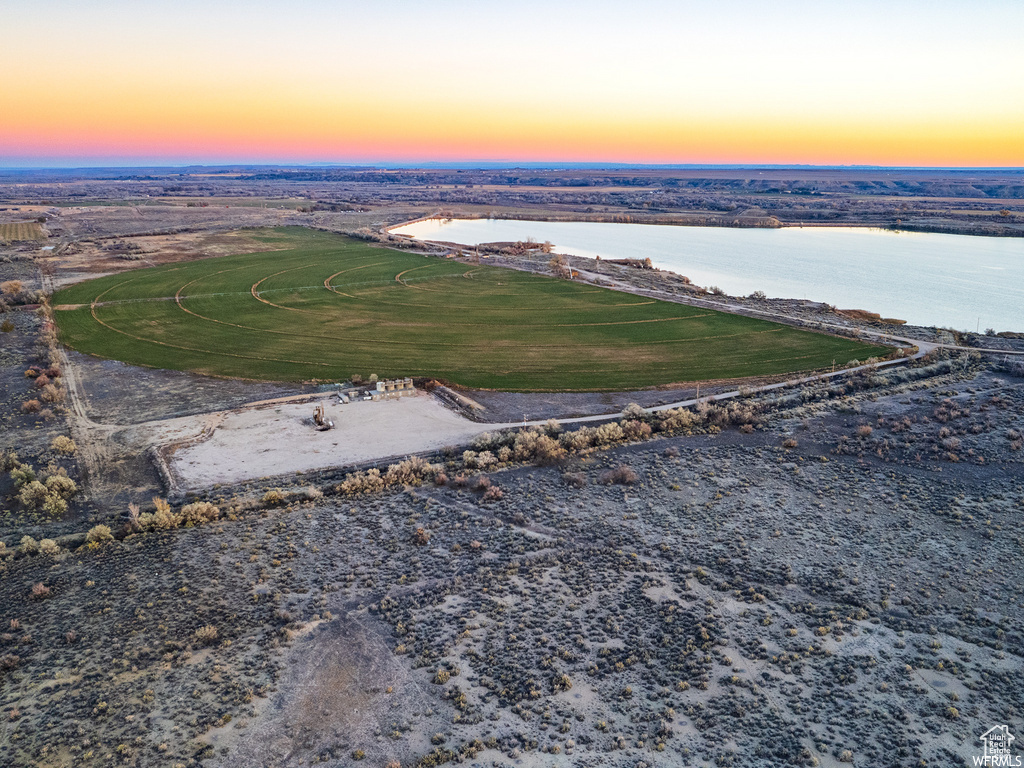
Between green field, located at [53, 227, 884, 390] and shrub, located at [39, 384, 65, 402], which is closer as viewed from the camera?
shrub, located at [39, 384, 65, 402]

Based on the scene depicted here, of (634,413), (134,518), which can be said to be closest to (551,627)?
(134,518)

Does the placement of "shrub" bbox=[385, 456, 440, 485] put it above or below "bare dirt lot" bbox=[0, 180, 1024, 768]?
above

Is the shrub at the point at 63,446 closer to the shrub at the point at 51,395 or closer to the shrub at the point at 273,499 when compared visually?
the shrub at the point at 51,395

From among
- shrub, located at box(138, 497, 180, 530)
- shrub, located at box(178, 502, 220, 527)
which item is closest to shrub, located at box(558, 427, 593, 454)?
shrub, located at box(178, 502, 220, 527)

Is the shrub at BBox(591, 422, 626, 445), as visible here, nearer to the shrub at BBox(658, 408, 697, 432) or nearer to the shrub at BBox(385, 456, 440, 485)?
the shrub at BBox(658, 408, 697, 432)

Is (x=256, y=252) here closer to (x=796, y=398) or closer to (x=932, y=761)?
(x=796, y=398)

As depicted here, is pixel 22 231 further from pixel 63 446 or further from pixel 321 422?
pixel 321 422
